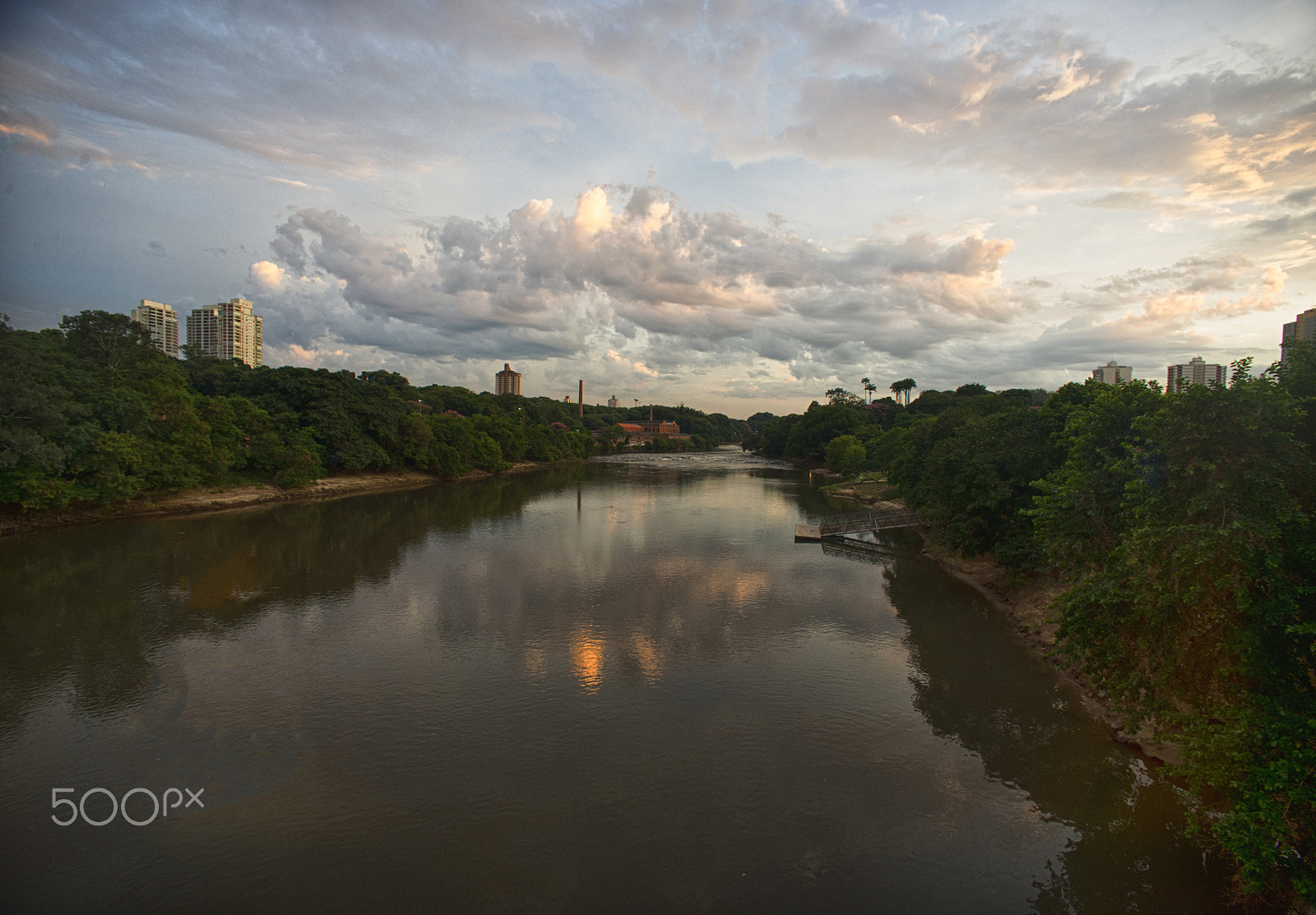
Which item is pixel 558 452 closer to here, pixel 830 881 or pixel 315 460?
pixel 315 460

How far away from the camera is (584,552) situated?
2902 centimetres

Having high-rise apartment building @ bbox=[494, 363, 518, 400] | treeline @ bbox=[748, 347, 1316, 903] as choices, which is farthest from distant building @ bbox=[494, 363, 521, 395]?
treeline @ bbox=[748, 347, 1316, 903]

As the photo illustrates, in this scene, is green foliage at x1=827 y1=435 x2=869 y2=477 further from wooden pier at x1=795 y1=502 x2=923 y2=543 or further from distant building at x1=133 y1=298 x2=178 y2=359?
distant building at x1=133 y1=298 x2=178 y2=359

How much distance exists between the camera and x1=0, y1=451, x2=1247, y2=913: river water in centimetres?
836

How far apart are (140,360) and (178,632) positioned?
30.8 meters

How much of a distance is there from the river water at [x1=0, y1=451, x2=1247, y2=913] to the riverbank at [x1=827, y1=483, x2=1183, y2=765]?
1.53ft

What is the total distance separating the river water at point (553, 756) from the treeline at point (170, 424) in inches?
392

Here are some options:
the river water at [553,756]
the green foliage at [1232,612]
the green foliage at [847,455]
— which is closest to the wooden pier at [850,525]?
the river water at [553,756]

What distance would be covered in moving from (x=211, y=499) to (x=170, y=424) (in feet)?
18.0

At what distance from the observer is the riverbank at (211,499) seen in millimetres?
29484

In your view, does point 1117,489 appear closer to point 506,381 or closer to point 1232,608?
point 1232,608

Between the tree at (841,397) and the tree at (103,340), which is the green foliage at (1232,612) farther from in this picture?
the tree at (841,397)

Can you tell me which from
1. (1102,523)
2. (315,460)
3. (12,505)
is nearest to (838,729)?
(1102,523)

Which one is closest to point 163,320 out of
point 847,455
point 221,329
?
point 221,329
